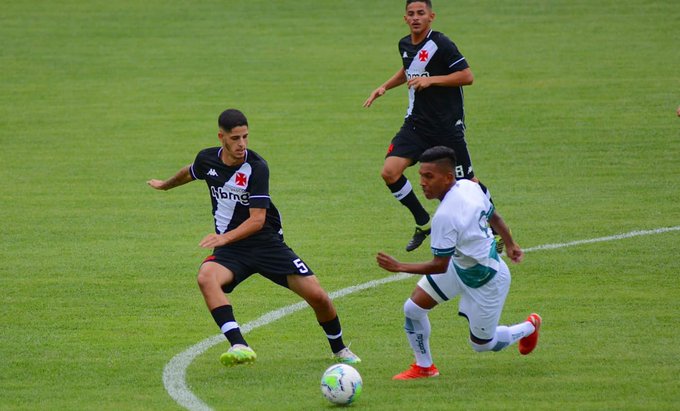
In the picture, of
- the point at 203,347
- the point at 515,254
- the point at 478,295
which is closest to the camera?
the point at 478,295

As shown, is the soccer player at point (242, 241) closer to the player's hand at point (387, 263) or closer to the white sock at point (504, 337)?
the white sock at point (504, 337)

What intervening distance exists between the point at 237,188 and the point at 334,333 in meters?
1.46

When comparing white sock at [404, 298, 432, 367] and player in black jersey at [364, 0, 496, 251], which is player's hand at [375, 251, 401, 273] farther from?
player in black jersey at [364, 0, 496, 251]

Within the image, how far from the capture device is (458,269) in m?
8.62

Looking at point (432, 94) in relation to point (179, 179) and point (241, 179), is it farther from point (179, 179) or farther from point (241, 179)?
point (241, 179)

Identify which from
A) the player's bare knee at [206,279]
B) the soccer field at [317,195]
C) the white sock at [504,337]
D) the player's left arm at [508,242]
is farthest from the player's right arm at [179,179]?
the white sock at [504,337]

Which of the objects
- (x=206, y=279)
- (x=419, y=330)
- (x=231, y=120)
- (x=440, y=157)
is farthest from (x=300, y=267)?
(x=440, y=157)

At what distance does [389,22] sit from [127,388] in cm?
2033

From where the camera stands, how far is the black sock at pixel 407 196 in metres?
12.8

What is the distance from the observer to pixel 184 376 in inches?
351

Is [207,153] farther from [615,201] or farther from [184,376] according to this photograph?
[615,201]

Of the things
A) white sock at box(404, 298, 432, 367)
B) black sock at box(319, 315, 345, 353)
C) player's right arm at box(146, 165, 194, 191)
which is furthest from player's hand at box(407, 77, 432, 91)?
white sock at box(404, 298, 432, 367)

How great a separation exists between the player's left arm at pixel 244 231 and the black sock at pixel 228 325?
0.56m

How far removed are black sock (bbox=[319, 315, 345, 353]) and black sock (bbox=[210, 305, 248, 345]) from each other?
0.76 metres
